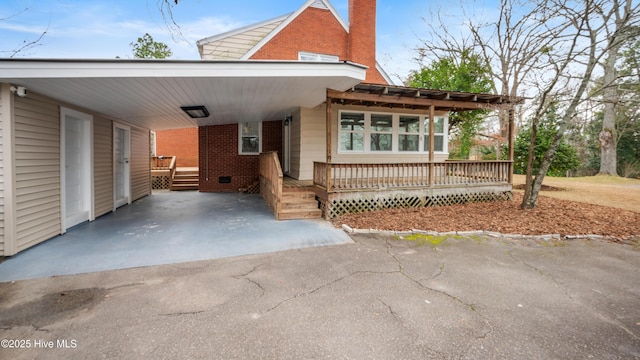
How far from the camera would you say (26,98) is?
458 centimetres

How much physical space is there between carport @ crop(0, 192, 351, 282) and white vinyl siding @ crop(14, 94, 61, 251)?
11.8 inches

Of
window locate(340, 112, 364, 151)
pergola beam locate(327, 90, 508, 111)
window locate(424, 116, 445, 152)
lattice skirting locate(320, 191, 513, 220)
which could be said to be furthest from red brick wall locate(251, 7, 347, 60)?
lattice skirting locate(320, 191, 513, 220)

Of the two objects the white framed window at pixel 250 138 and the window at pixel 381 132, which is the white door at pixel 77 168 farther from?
the window at pixel 381 132

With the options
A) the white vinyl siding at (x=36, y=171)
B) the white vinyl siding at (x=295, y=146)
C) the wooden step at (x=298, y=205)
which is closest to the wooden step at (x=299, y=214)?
the wooden step at (x=298, y=205)

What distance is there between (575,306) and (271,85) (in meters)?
5.49

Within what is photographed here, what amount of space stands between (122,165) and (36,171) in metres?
4.41

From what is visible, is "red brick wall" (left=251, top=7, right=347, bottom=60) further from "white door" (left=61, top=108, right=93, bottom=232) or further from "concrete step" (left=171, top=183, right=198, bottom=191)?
"white door" (left=61, top=108, right=93, bottom=232)

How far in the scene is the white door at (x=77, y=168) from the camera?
6.06m

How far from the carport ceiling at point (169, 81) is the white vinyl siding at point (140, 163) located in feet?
9.59

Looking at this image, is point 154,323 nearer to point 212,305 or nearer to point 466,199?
point 212,305

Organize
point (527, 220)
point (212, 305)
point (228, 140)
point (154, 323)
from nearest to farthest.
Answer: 1. point (154, 323)
2. point (212, 305)
3. point (527, 220)
4. point (228, 140)

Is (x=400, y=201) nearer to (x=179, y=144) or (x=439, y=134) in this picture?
(x=439, y=134)

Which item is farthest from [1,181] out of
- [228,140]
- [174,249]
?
[228,140]

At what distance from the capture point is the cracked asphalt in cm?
230
